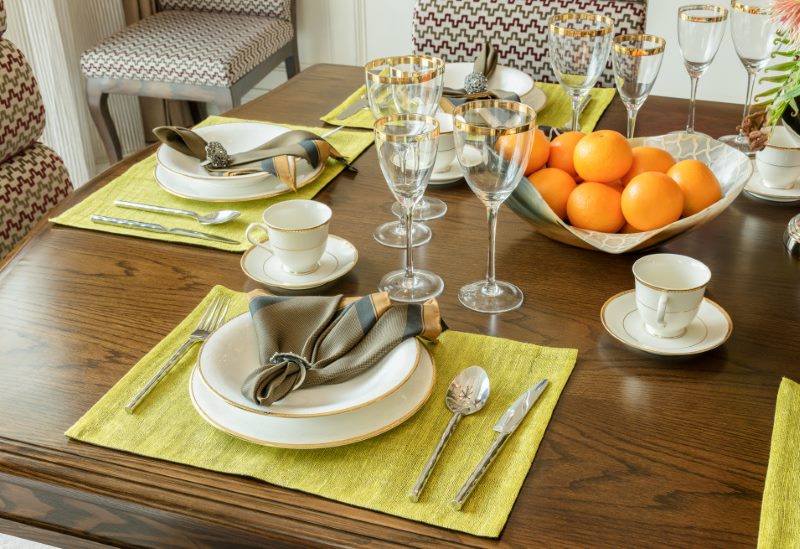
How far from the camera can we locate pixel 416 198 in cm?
95

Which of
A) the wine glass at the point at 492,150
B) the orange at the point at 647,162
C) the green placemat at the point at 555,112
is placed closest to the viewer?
the wine glass at the point at 492,150

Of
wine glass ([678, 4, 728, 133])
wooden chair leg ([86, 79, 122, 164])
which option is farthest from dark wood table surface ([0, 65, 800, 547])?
wooden chair leg ([86, 79, 122, 164])

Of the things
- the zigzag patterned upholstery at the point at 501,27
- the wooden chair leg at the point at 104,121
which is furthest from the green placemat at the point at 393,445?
the wooden chair leg at the point at 104,121

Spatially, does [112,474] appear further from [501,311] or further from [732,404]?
[732,404]

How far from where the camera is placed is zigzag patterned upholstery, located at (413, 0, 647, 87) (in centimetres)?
192

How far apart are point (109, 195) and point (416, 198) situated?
1.79 ft

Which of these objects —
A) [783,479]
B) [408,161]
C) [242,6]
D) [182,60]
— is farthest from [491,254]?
[242,6]

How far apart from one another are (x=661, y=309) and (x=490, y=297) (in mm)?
204

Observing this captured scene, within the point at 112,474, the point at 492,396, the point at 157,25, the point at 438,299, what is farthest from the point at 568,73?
the point at 157,25

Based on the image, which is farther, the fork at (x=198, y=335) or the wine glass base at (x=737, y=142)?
the wine glass base at (x=737, y=142)

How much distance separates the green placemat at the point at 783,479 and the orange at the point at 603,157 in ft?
1.12

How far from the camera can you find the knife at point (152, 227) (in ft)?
3.73

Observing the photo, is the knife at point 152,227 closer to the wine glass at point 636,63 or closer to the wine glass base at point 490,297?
the wine glass base at point 490,297

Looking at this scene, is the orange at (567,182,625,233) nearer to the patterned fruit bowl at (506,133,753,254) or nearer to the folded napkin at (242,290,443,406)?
the patterned fruit bowl at (506,133,753,254)
